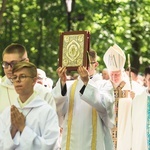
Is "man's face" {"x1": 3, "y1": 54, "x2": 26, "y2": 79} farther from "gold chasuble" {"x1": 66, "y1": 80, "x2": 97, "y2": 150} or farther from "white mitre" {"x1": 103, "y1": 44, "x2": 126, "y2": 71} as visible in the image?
"white mitre" {"x1": 103, "y1": 44, "x2": 126, "y2": 71}

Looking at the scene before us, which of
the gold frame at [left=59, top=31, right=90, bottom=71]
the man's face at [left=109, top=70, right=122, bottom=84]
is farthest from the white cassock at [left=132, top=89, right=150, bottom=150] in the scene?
the gold frame at [left=59, top=31, right=90, bottom=71]

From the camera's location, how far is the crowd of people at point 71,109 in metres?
7.23

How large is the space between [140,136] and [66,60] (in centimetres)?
175

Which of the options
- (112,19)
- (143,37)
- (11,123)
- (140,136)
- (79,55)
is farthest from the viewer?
(143,37)

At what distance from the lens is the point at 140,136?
395 inches

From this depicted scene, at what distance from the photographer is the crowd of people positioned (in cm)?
723

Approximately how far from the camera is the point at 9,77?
838cm

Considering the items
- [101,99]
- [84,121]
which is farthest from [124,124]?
[101,99]

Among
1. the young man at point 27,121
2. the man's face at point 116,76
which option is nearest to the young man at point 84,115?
the man's face at point 116,76

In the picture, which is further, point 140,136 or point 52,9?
point 52,9

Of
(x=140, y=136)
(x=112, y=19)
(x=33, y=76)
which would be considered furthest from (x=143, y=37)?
(x=33, y=76)

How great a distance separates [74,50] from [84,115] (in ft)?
2.65

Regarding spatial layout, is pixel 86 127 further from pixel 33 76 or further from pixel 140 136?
pixel 33 76

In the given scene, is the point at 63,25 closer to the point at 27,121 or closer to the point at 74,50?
the point at 74,50
